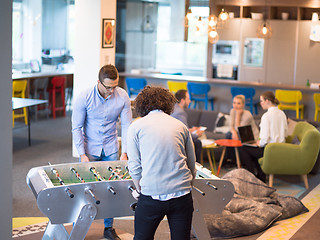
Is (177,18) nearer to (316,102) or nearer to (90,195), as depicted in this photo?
(316,102)

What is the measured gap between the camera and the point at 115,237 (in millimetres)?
4812

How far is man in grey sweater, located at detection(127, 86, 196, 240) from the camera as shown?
3.28 metres

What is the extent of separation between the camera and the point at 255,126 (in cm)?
802

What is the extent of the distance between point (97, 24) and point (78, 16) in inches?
14.4

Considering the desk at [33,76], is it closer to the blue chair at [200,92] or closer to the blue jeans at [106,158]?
the blue chair at [200,92]

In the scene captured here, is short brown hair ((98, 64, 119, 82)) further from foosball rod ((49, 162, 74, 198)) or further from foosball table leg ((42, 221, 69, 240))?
foosball table leg ((42, 221, 69, 240))

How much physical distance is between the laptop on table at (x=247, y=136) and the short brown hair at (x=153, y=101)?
13.2ft

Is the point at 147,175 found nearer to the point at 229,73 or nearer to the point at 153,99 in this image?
the point at 153,99

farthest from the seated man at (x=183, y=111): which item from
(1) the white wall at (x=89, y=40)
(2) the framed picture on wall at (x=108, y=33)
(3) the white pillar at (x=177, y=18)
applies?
(3) the white pillar at (x=177, y=18)

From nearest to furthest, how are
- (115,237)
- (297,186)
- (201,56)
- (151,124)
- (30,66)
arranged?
(151,124) → (115,237) → (297,186) → (30,66) → (201,56)

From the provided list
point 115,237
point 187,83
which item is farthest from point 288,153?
point 187,83

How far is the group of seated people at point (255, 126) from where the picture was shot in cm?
696

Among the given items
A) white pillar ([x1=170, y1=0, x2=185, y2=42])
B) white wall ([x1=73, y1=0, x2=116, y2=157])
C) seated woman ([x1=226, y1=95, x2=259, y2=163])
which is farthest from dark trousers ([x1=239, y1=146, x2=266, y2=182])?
white pillar ([x1=170, y1=0, x2=185, y2=42])

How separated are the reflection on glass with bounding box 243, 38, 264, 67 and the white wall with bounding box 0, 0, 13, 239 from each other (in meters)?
11.2
